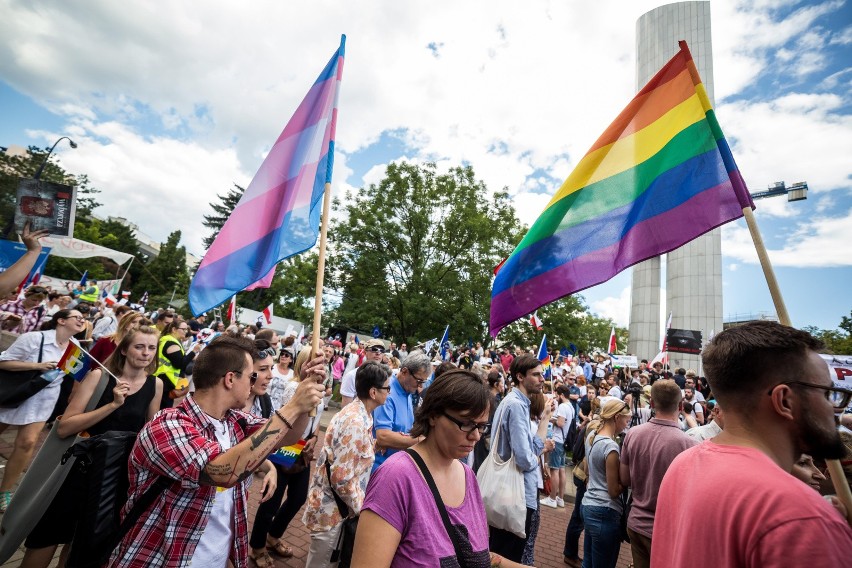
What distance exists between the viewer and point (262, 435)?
1.97 m

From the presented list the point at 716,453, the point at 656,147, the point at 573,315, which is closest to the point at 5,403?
the point at 716,453

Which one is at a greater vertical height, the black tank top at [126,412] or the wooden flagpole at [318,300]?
the wooden flagpole at [318,300]

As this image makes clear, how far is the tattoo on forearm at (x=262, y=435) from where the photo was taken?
1934 mm

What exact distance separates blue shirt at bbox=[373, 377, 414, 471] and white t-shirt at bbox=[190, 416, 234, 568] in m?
1.62

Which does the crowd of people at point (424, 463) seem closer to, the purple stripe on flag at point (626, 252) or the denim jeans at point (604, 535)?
the denim jeans at point (604, 535)

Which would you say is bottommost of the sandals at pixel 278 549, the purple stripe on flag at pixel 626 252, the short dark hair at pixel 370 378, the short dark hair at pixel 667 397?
the sandals at pixel 278 549

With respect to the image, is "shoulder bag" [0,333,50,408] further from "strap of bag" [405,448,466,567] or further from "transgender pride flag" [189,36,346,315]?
"strap of bag" [405,448,466,567]

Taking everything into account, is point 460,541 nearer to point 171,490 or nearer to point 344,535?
point 171,490

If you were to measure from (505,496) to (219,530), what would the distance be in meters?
2.17

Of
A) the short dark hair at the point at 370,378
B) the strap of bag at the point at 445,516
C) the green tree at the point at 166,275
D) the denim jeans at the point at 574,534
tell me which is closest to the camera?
the strap of bag at the point at 445,516

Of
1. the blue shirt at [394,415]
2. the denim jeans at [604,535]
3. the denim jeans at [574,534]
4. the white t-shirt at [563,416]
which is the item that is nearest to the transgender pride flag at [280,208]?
the blue shirt at [394,415]

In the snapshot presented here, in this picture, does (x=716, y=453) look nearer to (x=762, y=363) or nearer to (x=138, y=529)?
(x=762, y=363)

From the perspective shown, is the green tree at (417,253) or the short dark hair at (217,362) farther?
the green tree at (417,253)

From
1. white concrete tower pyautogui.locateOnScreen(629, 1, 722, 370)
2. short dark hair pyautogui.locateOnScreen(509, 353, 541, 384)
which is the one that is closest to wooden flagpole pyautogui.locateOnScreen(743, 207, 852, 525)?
short dark hair pyautogui.locateOnScreen(509, 353, 541, 384)
